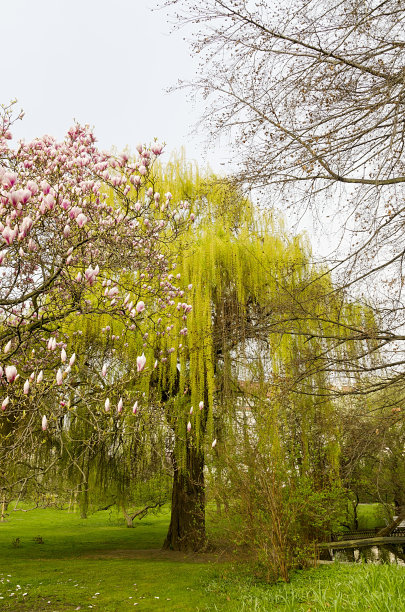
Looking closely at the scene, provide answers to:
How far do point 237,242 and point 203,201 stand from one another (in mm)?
2000

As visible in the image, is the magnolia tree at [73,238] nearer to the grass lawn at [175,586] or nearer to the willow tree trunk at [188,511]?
the grass lawn at [175,586]

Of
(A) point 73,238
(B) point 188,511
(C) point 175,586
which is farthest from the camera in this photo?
(B) point 188,511

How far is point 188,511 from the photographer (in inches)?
361

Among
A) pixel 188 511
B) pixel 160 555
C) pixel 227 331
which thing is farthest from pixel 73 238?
pixel 160 555

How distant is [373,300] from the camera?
440 cm

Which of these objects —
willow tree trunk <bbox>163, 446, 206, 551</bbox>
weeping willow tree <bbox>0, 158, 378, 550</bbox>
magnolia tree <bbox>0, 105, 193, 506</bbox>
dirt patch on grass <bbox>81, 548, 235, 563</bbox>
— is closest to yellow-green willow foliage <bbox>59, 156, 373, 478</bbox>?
weeping willow tree <bbox>0, 158, 378, 550</bbox>

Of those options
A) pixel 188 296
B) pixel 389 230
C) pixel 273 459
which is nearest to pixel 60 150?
pixel 188 296

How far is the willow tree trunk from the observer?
8.88m

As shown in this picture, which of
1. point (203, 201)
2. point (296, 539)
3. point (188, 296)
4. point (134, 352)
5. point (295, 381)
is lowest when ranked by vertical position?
point (296, 539)

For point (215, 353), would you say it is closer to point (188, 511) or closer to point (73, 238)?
point (188, 511)

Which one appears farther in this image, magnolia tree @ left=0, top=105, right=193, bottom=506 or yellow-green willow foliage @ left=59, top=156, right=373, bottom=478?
yellow-green willow foliage @ left=59, top=156, right=373, bottom=478

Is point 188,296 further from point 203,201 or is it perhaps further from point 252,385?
point 203,201

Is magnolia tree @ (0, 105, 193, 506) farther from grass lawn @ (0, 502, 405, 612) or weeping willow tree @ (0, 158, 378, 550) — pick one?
grass lawn @ (0, 502, 405, 612)

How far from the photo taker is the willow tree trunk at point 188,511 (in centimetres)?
888
